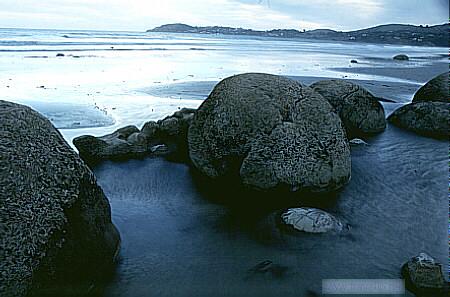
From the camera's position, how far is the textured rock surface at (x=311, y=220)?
216 inches

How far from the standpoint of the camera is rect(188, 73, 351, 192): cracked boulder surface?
6.49 metres

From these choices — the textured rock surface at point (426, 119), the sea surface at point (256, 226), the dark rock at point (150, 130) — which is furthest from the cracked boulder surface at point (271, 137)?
the textured rock surface at point (426, 119)

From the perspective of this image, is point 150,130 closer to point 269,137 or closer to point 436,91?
point 269,137

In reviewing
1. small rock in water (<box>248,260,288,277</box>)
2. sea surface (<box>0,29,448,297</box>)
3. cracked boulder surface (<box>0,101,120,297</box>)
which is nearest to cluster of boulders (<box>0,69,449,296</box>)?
cracked boulder surface (<box>0,101,120,297</box>)

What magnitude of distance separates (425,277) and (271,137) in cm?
286

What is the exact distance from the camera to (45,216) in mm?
3918

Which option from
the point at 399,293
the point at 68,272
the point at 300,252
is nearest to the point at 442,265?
the point at 399,293

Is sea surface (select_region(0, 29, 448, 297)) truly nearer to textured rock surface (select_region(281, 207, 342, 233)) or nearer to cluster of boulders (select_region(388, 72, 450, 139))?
textured rock surface (select_region(281, 207, 342, 233))

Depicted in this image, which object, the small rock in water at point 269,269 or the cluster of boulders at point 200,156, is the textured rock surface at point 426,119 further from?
the small rock in water at point 269,269

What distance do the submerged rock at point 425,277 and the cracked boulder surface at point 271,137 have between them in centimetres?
220

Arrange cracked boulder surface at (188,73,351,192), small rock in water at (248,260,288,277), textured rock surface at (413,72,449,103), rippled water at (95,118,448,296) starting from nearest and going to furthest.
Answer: rippled water at (95,118,448,296) → small rock in water at (248,260,288,277) → cracked boulder surface at (188,73,351,192) → textured rock surface at (413,72,449,103)

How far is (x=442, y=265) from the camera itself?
15.6 feet

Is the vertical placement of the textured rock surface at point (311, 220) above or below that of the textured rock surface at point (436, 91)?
below

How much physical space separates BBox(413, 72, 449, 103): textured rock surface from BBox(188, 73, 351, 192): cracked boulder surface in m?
5.61
